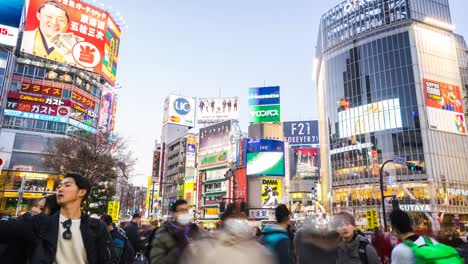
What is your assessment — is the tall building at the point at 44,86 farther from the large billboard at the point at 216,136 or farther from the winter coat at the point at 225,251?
the winter coat at the point at 225,251

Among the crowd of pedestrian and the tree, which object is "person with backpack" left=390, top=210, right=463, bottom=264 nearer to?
the crowd of pedestrian

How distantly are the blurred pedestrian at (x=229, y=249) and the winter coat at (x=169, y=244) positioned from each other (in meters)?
1.65

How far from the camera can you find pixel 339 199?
6438cm

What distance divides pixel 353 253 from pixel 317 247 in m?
1.01

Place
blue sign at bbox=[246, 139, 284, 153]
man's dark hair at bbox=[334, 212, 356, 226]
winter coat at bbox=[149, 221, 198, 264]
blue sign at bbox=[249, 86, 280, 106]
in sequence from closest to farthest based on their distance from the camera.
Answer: winter coat at bbox=[149, 221, 198, 264] → man's dark hair at bbox=[334, 212, 356, 226] → blue sign at bbox=[246, 139, 284, 153] → blue sign at bbox=[249, 86, 280, 106]

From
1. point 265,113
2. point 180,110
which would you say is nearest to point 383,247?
point 265,113

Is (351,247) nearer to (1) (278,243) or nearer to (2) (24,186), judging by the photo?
(1) (278,243)

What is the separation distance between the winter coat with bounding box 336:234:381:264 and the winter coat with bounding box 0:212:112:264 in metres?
3.15

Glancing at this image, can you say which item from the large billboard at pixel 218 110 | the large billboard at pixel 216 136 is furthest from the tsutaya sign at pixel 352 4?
the large billboard at pixel 216 136

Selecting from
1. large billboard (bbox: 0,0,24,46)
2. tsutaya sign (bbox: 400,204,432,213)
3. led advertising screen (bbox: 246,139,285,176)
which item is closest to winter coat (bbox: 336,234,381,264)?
large billboard (bbox: 0,0,24,46)

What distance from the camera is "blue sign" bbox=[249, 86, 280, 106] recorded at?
69.5m

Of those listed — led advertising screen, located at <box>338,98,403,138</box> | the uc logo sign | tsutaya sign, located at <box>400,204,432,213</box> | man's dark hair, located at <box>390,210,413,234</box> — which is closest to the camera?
man's dark hair, located at <box>390,210,413,234</box>

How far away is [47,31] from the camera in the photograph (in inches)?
1978

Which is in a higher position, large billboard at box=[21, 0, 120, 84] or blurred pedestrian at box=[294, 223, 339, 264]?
large billboard at box=[21, 0, 120, 84]
